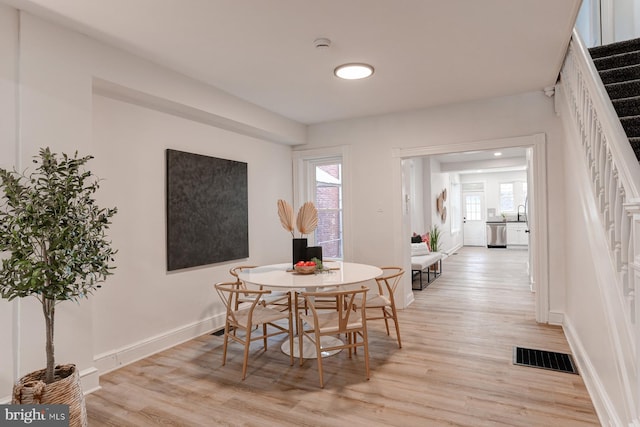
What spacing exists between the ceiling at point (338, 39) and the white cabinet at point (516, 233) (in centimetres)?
876

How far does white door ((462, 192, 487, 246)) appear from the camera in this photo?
12.4m

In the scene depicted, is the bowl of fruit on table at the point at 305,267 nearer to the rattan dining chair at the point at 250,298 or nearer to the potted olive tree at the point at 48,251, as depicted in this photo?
the rattan dining chair at the point at 250,298

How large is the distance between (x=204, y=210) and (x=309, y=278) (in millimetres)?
1513

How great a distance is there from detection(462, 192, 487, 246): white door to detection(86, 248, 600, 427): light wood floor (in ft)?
29.7

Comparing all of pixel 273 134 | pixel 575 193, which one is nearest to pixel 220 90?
pixel 273 134

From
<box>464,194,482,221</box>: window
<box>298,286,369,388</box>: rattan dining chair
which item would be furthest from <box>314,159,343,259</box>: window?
<box>464,194,482,221</box>: window

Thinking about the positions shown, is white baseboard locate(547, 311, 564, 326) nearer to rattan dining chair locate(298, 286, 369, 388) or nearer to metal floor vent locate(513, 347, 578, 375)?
metal floor vent locate(513, 347, 578, 375)

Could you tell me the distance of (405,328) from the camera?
3.95 m

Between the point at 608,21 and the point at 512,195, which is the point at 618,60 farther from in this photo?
the point at 512,195

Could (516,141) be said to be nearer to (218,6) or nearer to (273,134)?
(273,134)

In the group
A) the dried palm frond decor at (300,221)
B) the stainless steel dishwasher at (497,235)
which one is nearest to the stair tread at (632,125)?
the dried palm frond decor at (300,221)

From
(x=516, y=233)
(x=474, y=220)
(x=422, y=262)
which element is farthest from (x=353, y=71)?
(x=474, y=220)

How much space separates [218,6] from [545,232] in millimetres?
3857

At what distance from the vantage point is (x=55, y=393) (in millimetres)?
1908
